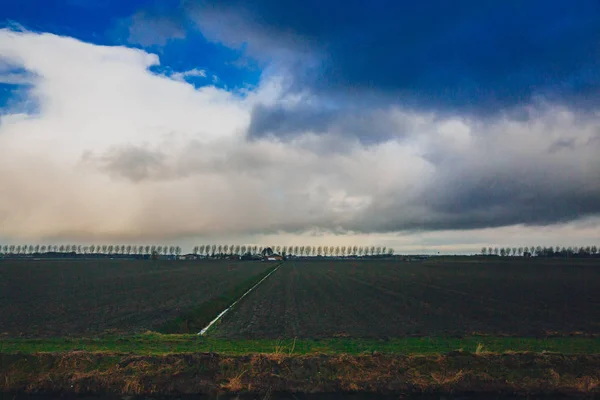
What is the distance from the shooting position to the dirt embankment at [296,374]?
1133 cm

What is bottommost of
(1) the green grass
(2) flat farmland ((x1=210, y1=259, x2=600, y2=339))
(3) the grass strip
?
(3) the grass strip

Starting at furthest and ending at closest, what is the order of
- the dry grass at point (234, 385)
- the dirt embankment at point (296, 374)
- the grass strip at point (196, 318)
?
the grass strip at point (196, 318)
the dirt embankment at point (296, 374)
the dry grass at point (234, 385)

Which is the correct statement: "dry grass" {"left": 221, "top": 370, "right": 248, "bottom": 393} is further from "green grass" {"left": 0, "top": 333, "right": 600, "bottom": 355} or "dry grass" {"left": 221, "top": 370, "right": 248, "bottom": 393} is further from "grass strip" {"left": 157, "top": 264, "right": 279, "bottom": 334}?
"grass strip" {"left": 157, "top": 264, "right": 279, "bottom": 334}

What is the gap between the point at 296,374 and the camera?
11.9 meters

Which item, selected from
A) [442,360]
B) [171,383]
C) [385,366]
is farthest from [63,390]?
[442,360]

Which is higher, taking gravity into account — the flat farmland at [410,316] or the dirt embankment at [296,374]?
the dirt embankment at [296,374]

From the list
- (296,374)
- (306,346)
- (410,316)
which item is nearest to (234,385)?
(296,374)

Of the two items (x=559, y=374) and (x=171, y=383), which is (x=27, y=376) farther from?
(x=559, y=374)

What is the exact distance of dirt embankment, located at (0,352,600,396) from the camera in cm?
1133

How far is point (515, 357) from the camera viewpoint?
12977 mm

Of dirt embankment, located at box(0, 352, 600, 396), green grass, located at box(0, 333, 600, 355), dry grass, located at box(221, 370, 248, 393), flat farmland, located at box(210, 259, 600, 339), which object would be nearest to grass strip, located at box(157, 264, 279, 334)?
flat farmland, located at box(210, 259, 600, 339)

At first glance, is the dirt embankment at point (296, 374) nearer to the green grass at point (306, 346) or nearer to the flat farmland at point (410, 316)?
the green grass at point (306, 346)

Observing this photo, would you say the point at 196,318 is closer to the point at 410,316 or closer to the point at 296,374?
the point at 410,316

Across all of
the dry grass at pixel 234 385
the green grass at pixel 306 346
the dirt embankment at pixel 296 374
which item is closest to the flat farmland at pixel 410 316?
the green grass at pixel 306 346
